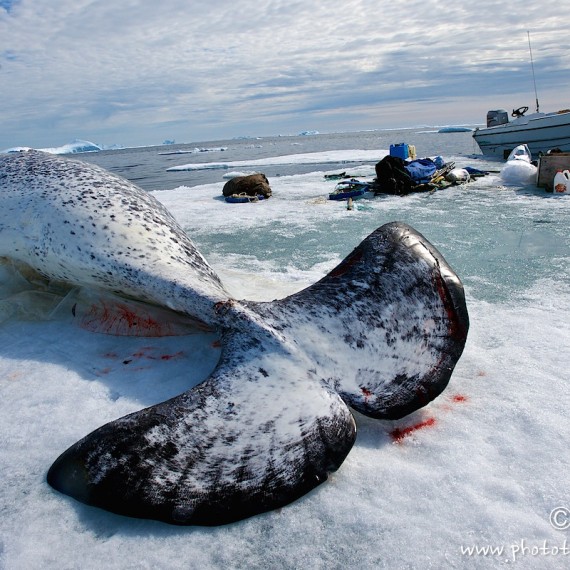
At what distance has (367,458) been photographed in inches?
80.6

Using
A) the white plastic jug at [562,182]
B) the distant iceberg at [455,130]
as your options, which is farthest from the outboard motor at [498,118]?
the distant iceberg at [455,130]

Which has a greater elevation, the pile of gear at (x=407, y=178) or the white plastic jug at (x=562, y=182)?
the pile of gear at (x=407, y=178)

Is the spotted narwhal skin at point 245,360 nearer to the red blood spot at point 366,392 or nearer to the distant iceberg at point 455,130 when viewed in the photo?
the red blood spot at point 366,392

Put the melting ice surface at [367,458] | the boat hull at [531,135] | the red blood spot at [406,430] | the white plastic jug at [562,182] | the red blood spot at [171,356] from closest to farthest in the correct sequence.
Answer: the melting ice surface at [367,458], the red blood spot at [406,430], the red blood spot at [171,356], the white plastic jug at [562,182], the boat hull at [531,135]

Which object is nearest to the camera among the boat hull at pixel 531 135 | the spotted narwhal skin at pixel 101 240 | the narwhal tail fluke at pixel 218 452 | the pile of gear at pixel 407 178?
the narwhal tail fluke at pixel 218 452

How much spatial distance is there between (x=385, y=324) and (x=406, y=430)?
0.50m

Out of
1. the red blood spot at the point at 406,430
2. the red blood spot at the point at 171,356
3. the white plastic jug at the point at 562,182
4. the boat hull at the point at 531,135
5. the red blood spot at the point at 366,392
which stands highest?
the boat hull at the point at 531,135

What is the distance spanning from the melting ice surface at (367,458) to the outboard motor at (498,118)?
1855 cm

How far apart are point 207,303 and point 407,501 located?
55.3 inches

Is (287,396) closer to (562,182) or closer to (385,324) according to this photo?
(385,324)

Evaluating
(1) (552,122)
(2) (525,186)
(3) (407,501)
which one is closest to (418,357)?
(3) (407,501)

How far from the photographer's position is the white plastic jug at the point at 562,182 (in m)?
8.48

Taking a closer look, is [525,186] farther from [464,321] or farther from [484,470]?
[484,470]

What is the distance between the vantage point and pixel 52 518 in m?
1.78
